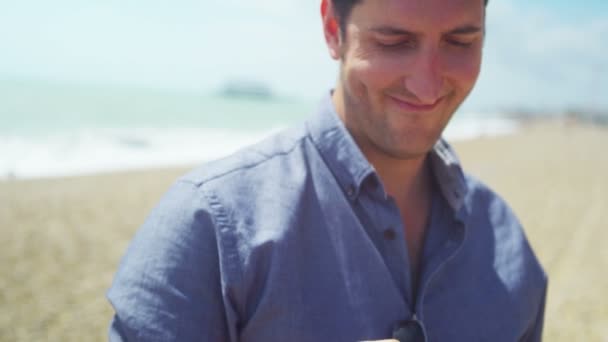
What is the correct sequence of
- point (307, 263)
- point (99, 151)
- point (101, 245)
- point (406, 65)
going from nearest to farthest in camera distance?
point (307, 263) → point (406, 65) → point (101, 245) → point (99, 151)

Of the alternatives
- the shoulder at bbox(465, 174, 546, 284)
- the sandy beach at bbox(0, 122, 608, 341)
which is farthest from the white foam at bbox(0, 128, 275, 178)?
the shoulder at bbox(465, 174, 546, 284)

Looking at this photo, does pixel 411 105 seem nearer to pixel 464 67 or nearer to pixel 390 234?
pixel 464 67

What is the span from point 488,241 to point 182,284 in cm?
99

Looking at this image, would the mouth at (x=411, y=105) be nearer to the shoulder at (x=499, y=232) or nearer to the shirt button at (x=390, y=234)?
the shirt button at (x=390, y=234)

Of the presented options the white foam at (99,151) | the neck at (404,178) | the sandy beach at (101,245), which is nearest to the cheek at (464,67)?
the neck at (404,178)

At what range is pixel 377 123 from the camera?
4.75 ft

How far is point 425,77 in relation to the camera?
1382 mm

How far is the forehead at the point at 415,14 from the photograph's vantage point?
1.31 metres

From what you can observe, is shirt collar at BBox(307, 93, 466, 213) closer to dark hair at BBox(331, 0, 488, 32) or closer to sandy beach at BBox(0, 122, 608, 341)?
dark hair at BBox(331, 0, 488, 32)

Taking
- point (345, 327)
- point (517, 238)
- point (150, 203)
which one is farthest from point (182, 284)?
point (150, 203)

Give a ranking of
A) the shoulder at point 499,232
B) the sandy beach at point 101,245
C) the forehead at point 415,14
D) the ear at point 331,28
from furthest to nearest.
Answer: the sandy beach at point 101,245 < the shoulder at point 499,232 < the ear at point 331,28 < the forehead at point 415,14

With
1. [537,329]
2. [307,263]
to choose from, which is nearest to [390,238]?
[307,263]

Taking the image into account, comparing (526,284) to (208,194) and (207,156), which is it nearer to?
(208,194)

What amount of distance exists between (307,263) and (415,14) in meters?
0.68
